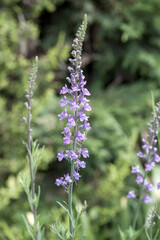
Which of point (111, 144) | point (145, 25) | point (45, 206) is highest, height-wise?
point (145, 25)

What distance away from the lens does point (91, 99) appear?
15.2 feet

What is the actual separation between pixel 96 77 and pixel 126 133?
4.09 feet

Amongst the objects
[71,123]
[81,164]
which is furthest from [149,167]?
[71,123]

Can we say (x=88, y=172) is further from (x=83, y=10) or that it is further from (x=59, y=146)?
(x=83, y=10)

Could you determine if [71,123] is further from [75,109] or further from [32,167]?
[32,167]

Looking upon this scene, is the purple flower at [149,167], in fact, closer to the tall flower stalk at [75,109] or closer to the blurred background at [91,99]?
the tall flower stalk at [75,109]

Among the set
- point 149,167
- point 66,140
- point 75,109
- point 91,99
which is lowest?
point 149,167

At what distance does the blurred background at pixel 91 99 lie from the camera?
4082 mm

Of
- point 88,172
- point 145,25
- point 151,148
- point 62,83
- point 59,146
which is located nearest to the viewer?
point 151,148

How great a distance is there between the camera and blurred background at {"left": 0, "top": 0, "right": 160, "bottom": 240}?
408cm

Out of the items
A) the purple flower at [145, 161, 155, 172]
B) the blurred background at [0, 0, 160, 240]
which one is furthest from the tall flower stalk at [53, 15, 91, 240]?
the blurred background at [0, 0, 160, 240]

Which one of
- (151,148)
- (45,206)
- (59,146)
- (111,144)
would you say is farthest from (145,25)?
(151,148)

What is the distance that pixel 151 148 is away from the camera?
151cm

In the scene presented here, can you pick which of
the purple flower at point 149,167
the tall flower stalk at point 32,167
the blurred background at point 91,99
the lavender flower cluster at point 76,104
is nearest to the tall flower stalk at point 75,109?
the lavender flower cluster at point 76,104
